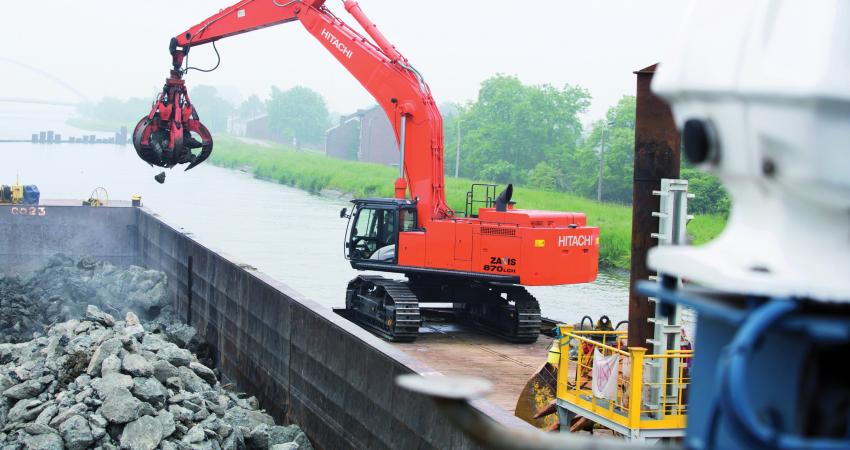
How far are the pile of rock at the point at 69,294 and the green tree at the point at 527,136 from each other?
40.0 metres

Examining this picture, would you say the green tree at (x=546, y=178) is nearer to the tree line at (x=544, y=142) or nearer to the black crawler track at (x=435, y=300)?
the tree line at (x=544, y=142)

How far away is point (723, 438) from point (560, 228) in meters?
11.8

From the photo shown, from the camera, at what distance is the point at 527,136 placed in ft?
225

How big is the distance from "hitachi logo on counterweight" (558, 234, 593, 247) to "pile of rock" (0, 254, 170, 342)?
447 inches

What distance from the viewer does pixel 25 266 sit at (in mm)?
29688

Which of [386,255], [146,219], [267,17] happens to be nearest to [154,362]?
[386,255]

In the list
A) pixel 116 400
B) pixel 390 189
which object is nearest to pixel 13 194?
pixel 116 400

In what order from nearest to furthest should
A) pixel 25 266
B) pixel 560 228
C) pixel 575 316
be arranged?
pixel 560 228 < pixel 575 316 < pixel 25 266

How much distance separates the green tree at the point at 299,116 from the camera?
500 ft

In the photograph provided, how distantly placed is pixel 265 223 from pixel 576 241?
32.3 metres

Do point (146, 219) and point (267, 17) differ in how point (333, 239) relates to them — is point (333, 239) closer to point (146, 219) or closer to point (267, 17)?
point (146, 219)

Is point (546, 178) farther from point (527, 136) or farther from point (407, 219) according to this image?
point (407, 219)

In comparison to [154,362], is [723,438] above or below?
above

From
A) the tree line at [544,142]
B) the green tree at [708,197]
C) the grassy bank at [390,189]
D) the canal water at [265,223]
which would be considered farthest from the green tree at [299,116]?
the green tree at [708,197]
